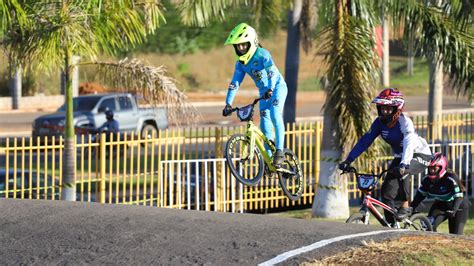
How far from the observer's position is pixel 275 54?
6316 cm

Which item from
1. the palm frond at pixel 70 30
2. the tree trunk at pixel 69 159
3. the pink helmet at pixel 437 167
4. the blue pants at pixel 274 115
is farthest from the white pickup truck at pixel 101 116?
the blue pants at pixel 274 115

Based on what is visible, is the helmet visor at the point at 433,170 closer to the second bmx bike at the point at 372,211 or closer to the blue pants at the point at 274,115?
the second bmx bike at the point at 372,211

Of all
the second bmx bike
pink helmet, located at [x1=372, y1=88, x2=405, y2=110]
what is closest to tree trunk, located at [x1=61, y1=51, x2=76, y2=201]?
the second bmx bike

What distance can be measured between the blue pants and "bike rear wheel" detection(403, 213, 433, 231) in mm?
1877

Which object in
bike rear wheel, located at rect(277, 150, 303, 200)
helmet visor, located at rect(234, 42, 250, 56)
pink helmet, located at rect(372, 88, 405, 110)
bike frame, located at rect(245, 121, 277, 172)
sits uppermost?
helmet visor, located at rect(234, 42, 250, 56)

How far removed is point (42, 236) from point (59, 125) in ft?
73.8

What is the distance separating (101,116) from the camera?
32.2 meters

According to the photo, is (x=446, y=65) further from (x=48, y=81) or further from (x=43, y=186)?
(x=48, y=81)

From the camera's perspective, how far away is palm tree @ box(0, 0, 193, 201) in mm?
15320

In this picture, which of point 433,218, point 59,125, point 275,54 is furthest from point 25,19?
point 275,54

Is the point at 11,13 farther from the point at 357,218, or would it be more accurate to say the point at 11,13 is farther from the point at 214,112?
the point at 214,112

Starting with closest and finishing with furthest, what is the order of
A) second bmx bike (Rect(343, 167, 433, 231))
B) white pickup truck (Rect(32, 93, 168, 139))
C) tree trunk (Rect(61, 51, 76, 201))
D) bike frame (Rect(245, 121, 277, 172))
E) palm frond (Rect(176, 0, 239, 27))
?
bike frame (Rect(245, 121, 277, 172)) → second bmx bike (Rect(343, 167, 433, 231)) → tree trunk (Rect(61, 51, 76, 201)) → palm frond (Rect(176, 0, 239, 27)) → white pickup truck (Rect(32, 93, 168, 139))

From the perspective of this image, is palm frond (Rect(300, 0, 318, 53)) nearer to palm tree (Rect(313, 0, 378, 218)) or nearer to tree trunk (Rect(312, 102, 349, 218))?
tree trunk (Rect(312, 102, 349, 218))

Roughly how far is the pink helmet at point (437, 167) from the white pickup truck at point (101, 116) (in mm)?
18944
